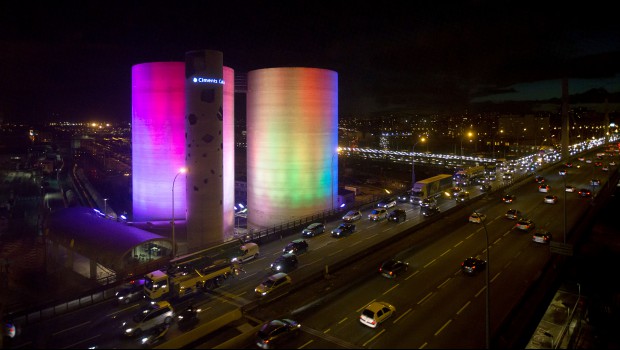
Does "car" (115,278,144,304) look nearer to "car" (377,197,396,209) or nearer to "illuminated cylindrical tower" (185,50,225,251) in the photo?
"illuminated cylindrical tower" (185,50,225,251)

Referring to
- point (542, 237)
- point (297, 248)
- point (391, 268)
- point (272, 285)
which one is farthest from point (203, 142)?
point (542, 237)

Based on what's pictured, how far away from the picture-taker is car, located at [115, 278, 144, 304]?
23.5 metres

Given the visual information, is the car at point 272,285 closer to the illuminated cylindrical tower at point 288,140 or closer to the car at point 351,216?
the car at point 351,216

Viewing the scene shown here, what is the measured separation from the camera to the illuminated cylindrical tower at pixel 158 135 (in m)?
44.5

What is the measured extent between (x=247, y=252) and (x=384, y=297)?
11.9 meters

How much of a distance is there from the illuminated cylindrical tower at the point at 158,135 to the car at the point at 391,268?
27795 millimetres

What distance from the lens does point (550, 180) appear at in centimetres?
6650

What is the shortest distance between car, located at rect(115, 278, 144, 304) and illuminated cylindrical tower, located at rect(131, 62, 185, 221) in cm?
2158

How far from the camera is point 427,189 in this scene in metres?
53.5

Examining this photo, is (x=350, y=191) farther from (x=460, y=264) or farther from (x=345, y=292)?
(x=345, y=292)

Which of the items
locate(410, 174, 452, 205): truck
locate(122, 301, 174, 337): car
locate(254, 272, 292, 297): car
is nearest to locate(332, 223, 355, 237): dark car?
locate(254, 272, 292, 297): car

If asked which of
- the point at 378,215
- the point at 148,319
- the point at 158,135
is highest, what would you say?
the point at 158,135

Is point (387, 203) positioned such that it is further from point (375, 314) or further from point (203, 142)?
point (375, 314)

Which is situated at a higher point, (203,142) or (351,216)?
(203,142)
